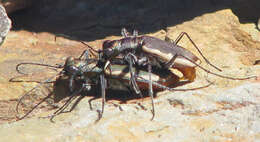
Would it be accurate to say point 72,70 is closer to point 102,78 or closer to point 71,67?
point 71,67

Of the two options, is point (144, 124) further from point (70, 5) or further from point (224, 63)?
point (70, 5)

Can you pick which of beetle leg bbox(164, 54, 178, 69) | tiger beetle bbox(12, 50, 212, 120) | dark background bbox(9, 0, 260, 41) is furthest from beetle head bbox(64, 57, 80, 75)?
dark background bbox(9, 0, 260, 41)

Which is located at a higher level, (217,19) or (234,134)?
(217,19)

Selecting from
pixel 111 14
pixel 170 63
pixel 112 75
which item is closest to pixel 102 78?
pixel 112 75

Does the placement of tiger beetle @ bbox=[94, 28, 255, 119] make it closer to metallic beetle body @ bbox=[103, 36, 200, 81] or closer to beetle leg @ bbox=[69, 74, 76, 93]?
metallic beetle body @ bbox=[103, 36, 200, 81]

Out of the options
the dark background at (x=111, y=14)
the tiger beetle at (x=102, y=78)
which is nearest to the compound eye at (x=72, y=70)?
the tiger beetle at (x=102, y=78)

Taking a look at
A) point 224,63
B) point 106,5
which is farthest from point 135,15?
point 224,63

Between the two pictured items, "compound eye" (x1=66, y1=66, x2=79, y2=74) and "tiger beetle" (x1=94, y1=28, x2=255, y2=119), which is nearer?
"tiger beetle" (x1=94, y1=28, x2=255, y2=119)
